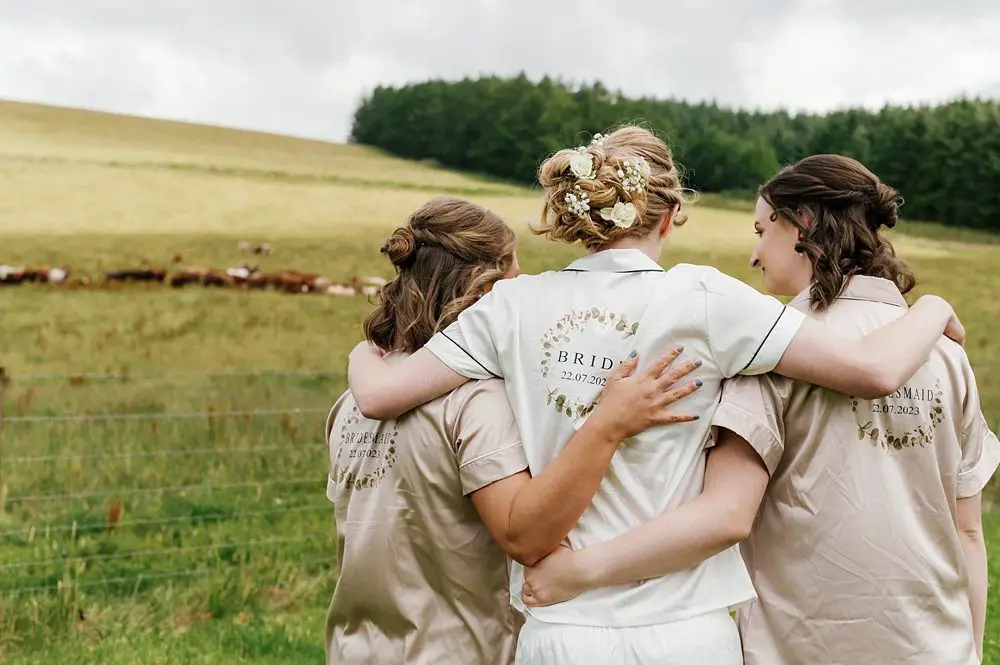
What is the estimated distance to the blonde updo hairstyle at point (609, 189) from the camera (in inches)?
80.1

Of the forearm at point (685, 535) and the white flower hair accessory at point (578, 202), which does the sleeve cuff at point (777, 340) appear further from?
the white flower hair accessory at point (578, 202)

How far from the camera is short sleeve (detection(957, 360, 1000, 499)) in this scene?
2.28m

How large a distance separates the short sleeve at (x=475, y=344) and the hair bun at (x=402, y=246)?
0.30 metres

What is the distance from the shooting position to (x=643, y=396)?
1.89 m

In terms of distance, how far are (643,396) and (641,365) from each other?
8 centimetres

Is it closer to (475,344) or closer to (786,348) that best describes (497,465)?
(475,344)

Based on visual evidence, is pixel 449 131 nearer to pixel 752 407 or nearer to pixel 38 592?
pixel 38 592

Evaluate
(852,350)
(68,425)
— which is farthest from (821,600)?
(68,425)

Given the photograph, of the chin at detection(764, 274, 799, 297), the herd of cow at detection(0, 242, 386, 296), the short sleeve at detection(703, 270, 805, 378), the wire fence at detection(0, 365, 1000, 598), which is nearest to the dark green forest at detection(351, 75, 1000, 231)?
the herd of cow at detection(0, 242, 386, 296)

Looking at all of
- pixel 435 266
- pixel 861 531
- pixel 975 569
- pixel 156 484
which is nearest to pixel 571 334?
pixel 435 266

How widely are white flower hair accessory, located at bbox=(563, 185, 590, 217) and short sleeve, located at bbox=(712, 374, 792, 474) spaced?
0.43 meters

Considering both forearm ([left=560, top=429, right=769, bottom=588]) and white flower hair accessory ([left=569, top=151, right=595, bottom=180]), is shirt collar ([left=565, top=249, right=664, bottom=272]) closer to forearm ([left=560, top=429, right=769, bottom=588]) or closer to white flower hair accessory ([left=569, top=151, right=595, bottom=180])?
A: white flower hair accessory ([left=569, top=151, right=595, bottom=180])

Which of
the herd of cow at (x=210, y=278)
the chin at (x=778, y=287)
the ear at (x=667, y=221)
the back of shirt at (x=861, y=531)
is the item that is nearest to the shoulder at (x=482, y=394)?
the ear at (x=667, y=221)

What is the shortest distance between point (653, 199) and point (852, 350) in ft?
1.57
